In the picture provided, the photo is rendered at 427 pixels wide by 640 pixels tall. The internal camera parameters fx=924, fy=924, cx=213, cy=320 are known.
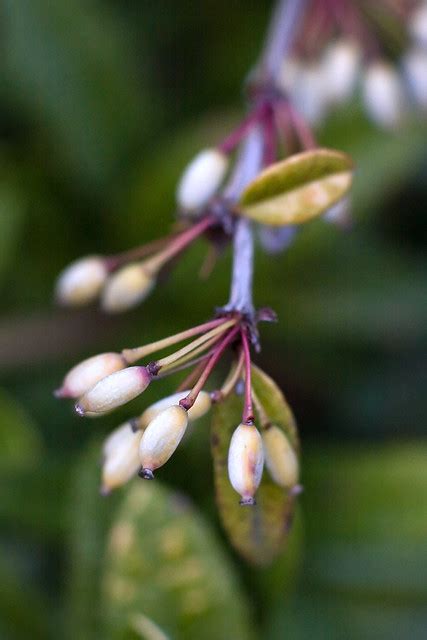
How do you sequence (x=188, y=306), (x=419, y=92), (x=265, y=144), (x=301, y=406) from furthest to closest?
(x=301, y=406) → (x=188, y=306) → (x=419, y=92) → (x=265, y=144)

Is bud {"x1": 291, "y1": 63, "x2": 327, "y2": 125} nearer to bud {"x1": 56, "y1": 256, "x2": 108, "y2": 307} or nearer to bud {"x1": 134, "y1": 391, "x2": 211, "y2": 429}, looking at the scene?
bud {"x1": 56, "y1": 256, "x2": 108, "y2": 307}

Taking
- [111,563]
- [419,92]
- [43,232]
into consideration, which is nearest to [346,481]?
[111,563]

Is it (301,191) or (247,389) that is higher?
(301,191)

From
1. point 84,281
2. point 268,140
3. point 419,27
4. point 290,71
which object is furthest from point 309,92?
point 84,281

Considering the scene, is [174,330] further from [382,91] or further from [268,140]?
[268,140]

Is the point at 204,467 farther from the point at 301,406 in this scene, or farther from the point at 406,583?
the point at 301,406

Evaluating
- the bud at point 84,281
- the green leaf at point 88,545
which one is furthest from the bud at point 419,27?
the green leaf at point 88,545

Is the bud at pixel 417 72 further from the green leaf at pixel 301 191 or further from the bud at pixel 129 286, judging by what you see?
the bud at pixel 129 286
